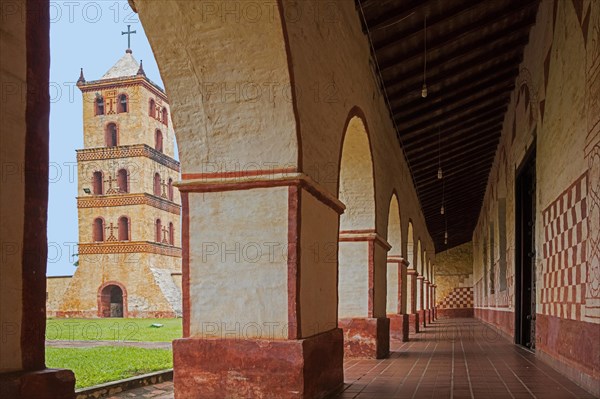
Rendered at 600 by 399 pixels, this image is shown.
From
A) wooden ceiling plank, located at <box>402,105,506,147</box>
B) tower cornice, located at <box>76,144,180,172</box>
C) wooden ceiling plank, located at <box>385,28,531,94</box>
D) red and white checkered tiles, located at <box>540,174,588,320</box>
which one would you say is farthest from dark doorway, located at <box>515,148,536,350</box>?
tower cornice, located at <box>76,144,180,172</box>

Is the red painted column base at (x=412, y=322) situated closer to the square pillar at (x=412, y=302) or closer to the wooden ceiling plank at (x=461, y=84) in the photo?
the square pillar at (x=412, y=302)

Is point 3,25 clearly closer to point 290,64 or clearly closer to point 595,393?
point 290,64

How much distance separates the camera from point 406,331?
13.1 meters

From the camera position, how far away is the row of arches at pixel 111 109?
3391 centimetres

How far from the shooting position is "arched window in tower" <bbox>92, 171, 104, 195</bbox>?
112 feet

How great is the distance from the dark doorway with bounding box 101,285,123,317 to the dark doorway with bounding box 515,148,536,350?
2573 cm

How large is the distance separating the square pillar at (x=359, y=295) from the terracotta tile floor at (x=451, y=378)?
37 cm

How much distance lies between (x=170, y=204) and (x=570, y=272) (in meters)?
31.3

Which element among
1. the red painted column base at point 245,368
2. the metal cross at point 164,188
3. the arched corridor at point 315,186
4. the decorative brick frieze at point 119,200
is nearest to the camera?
the arched corridor at point 315,186

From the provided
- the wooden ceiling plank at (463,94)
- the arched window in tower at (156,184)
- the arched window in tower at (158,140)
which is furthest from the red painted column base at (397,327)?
the arched window in tower at (158,140)

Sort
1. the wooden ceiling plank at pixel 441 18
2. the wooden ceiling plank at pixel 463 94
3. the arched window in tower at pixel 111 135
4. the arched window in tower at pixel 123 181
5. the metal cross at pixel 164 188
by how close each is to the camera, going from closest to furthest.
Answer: the wooden ceiling plank at pixel 441 18
the wooden ceiling plank at pixel 463 94
the arched window in tower at pixel 123 181
the arched window in tower at pixel 111 135
the metal cross at pixel 164 188

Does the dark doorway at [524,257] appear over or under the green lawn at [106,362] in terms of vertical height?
over

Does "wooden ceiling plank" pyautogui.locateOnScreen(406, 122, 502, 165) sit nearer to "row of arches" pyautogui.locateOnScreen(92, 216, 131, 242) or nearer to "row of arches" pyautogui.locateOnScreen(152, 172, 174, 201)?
"row of arches" pyautogui.locateOnScreen(92, 216, 131, 242)

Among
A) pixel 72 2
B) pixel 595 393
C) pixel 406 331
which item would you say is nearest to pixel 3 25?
pixel 595 393
